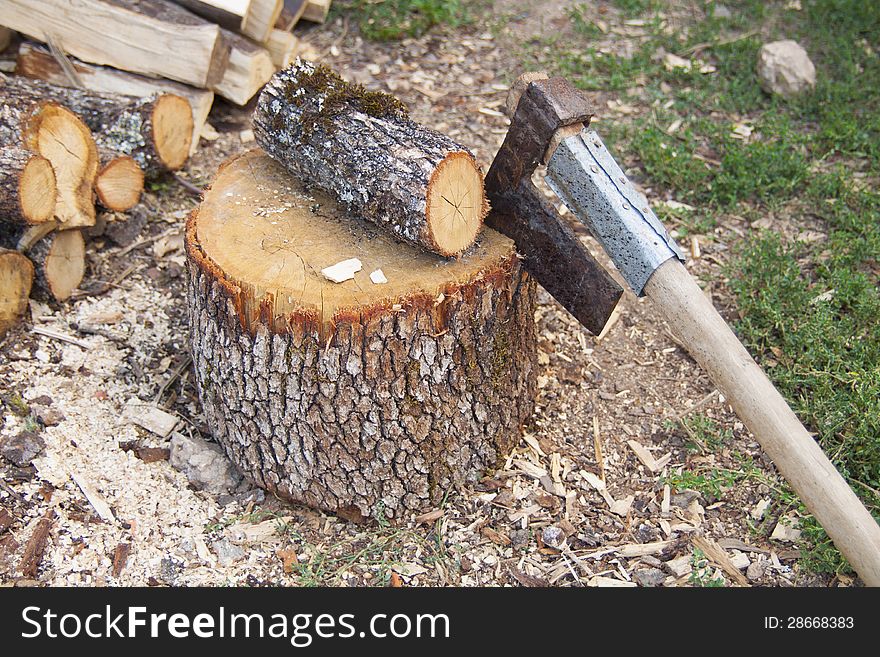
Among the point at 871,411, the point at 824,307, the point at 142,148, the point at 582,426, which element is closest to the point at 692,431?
the point at 582,426

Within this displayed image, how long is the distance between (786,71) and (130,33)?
3700 mm

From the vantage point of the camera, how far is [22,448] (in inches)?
125

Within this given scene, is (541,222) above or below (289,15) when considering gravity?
above

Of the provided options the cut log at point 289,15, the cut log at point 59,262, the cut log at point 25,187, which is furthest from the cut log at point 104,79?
the cut log at point 25,187

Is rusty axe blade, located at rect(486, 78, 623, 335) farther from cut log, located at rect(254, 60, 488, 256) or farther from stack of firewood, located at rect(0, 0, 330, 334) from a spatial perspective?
stack of firewood, located at rect(0, 0, 330, 334)

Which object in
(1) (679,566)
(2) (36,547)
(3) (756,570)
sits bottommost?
(2) (36,547)

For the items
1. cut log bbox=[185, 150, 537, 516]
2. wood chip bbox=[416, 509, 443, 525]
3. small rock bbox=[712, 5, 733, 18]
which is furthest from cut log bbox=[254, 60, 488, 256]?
small rock bbox=[712, 5, 733, 18]

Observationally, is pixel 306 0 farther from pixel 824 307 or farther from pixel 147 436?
pixel 824 307

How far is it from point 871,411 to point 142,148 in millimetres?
3354

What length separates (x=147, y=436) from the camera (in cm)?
334

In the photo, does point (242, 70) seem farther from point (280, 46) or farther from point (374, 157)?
point (374, 157)

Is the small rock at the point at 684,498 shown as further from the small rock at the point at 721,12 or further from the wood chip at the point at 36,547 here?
the small rock at the point at 721,12

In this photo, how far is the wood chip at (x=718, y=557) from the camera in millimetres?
2936

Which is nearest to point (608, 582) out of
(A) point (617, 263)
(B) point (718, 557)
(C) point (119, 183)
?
(B) point (718, 557)
